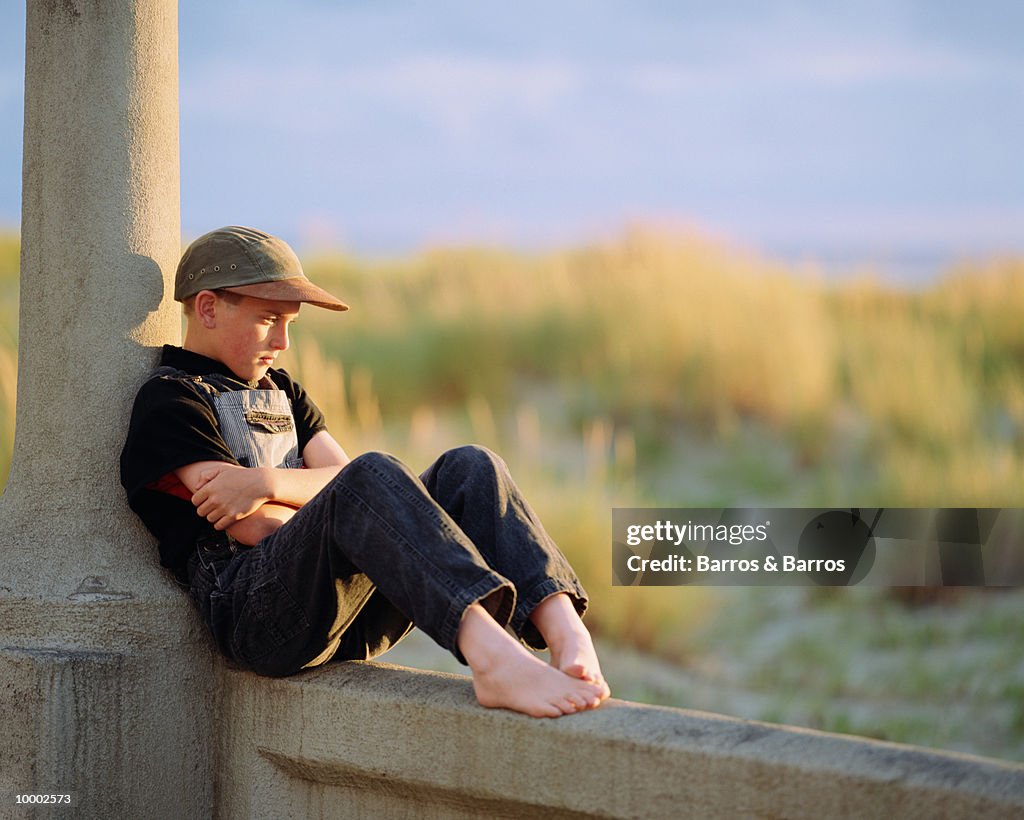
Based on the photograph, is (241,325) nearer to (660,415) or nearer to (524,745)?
(524,745)

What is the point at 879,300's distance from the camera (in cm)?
A: 1027

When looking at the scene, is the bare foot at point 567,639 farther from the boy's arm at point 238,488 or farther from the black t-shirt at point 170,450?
the black t-shirt at point 170,450

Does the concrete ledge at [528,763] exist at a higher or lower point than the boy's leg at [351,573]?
lower

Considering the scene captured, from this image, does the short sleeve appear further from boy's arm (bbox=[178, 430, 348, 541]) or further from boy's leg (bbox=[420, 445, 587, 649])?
boy's leg (bbox=[420, 445, 587, 649])

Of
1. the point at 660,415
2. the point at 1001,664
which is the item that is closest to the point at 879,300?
the point at 660,415

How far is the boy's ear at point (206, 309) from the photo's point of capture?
7.69ft

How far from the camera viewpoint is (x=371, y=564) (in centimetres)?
201

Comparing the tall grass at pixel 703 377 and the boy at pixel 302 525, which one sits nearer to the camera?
the boy at pixel 302 525

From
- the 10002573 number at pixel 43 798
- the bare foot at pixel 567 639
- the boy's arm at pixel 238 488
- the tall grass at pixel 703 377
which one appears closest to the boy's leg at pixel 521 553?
the bare foot at pixel 567 639

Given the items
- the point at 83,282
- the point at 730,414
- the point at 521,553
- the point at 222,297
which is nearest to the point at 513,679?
the point at 521,553

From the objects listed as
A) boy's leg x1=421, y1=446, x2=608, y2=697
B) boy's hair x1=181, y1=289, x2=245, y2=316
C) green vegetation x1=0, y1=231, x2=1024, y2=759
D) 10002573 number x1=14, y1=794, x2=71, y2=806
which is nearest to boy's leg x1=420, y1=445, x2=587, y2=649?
boy's leg x1=421, y1=446, x2=608, y2=697

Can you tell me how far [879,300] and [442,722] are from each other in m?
8.97

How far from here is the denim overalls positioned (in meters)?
1.96

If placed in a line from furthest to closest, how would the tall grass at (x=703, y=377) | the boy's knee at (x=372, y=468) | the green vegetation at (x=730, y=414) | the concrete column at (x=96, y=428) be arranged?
the tall grass at (x=703, y=377)
the green vegetation at (x=730, y=414)
the concrete column at (x=96, y=428)
the boy's knee at (x=372, y=468)
